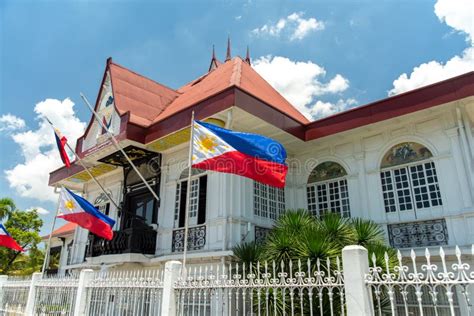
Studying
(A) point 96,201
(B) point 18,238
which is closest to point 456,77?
(A) point 96,201

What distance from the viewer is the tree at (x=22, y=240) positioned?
2064 centimetres

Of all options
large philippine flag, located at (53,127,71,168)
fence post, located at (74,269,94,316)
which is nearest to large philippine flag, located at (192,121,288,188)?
fence post, located at (74,269,94,316)

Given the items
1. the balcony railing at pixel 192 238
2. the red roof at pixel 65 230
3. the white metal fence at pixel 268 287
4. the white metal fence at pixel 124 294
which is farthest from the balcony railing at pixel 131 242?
the red roof at pixel 65 230

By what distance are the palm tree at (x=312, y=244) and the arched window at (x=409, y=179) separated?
111 cm

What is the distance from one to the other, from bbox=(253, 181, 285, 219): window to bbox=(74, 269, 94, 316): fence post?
450 cm

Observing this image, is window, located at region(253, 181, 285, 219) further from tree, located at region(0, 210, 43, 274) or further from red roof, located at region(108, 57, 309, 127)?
tree, located at region(0, 210, 43, 274)

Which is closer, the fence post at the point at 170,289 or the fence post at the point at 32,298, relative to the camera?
the fence post at the point at 170,289

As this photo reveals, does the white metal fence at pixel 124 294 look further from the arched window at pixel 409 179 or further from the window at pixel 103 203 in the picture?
the window at pixel 103 203

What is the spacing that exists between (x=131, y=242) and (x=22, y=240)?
14905 mm

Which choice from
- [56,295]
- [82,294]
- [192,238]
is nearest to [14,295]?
[56,295]

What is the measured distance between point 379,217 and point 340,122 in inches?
107

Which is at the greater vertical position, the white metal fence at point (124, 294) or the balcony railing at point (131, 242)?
the balcony railing at point (131, 242)

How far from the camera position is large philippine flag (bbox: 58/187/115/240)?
9.43 m

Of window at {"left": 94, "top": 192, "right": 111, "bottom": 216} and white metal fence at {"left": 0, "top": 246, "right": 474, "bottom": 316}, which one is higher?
window at {"left": 94, "top": 192, "right": 111, "bottom": 216}
